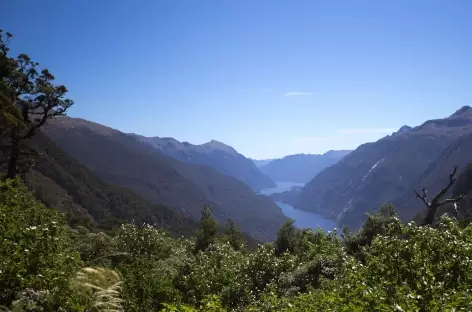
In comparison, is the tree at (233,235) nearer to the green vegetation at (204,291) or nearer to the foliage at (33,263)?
the green vegetation at (204,291)

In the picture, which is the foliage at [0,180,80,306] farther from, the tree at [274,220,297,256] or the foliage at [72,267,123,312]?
the tree at [274,220,297,256]

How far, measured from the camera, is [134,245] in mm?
37312

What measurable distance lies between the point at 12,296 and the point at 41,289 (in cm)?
73

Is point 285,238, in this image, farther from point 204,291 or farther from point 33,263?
point 33,263

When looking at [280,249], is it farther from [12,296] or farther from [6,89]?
[12,296]

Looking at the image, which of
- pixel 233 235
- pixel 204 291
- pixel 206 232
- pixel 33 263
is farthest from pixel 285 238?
pixel 33 263

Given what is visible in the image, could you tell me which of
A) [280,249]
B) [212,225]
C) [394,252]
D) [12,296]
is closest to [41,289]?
[12,296]

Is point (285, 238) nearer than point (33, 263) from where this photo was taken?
No

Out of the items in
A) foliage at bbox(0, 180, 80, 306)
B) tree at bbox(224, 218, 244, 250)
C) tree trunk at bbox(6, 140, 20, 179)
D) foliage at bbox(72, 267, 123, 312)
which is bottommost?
tree at bbox(224, 218, 244, 250)

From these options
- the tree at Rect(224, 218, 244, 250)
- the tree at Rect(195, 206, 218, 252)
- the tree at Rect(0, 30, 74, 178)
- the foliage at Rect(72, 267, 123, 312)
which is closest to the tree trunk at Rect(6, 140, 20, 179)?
the tree at Rect(0, 30, 74, 178)

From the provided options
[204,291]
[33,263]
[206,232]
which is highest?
[33,263]

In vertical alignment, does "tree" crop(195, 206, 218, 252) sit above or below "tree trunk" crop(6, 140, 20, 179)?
below

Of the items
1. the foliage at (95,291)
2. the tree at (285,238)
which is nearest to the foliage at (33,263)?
the foliage at (95,291)

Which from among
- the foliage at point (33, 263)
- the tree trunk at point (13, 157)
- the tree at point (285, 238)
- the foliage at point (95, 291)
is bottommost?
the tree at point (285, 238)
